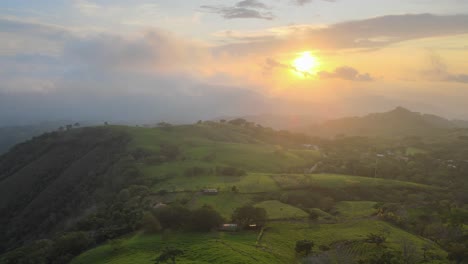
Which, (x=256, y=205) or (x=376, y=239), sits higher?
(x=256, y=205)

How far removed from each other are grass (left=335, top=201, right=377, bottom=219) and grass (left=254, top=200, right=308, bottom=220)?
9.11 metres

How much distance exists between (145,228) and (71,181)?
274 feet

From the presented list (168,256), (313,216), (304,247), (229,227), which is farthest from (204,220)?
(313,216)

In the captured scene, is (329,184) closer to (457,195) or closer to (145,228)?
(457,195)

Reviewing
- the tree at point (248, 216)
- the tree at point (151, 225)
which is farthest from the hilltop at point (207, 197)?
the tree at point (248, 216)

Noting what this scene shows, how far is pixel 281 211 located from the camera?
7188cm

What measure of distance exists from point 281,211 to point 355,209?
1734 cm

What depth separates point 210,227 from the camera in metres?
61.2

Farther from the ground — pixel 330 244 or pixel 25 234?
pixel 330 244

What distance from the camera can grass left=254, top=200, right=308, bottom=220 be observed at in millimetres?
68812

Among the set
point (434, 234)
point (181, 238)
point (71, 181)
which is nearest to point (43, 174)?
point (71, 181)

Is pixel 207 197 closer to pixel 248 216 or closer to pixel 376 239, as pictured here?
pixel 248 216

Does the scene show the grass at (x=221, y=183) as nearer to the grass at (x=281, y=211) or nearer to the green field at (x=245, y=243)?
the grass at (x=281, y=211)

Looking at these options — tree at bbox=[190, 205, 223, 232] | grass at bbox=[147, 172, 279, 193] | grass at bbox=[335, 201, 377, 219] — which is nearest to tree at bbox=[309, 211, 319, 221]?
grass at bbox=[335, 201, 377, 219]
